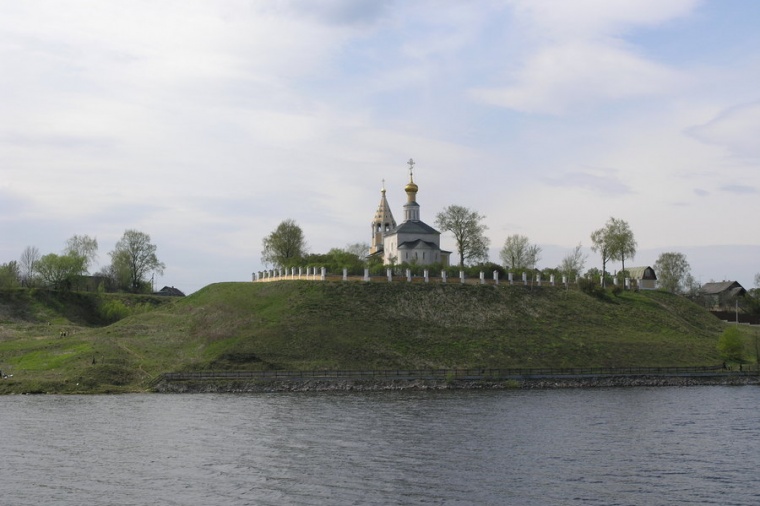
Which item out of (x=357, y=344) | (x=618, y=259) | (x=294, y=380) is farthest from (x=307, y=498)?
(x=618, y=259)

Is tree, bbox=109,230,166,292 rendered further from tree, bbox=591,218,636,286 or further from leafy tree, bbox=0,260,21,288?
tree, bbox=591,218,636,286

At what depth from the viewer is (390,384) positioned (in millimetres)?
64750

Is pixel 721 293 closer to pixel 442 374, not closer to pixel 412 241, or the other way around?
pixel 412 241

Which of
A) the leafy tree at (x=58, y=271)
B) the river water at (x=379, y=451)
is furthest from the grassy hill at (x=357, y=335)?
the leafy tree at (x=58, y=271)

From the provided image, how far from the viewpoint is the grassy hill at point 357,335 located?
230ft

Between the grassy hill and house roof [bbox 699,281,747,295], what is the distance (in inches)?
2306

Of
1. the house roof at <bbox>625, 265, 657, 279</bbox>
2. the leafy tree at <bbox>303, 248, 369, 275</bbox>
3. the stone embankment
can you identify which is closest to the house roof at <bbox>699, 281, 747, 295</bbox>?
the house roof at <bbox>625, 265, 657, 279</bbox>

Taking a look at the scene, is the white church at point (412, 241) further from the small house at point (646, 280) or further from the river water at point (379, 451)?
the river water at point (379, 451)

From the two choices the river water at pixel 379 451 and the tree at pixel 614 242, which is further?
the tree at pixel 614 242

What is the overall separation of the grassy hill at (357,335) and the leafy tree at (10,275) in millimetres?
22998

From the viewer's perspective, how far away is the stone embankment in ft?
208

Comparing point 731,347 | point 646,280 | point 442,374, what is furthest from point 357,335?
point 646,280

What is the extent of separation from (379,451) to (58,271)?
339 ft

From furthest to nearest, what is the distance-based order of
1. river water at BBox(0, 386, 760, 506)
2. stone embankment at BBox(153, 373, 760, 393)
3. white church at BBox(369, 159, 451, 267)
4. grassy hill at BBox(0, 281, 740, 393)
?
1. white church at BBox(369, 159, 451, 267)
2. grassy hill at BBox(0, 281, 740, 393)
3. stone embankment at BBox(153, 373, 760, 393)
4. river water at BBox(0, 386, 760, 506)
